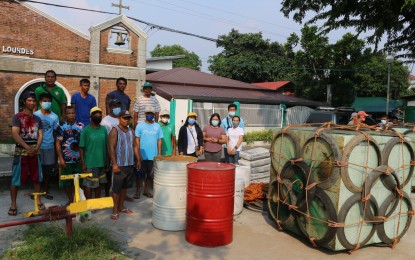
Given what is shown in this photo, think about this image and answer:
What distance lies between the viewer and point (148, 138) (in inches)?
239

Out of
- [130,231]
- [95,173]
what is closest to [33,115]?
[95,173]

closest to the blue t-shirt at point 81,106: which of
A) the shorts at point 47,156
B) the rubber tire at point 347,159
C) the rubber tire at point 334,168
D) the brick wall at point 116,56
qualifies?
the shorts at point 47,156

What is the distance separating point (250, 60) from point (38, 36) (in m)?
24.0

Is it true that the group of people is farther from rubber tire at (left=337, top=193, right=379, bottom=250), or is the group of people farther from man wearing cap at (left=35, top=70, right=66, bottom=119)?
rubber tire at (left=337, top=193, right=379, bottom=250)

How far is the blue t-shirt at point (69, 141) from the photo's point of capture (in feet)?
17.8

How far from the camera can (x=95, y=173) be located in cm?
530

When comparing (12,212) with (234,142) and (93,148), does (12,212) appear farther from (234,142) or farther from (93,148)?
(234,142)

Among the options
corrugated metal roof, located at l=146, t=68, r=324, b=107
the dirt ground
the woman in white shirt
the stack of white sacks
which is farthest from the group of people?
corrugated metal roof, located at l=146, t=68, r=324, b=107

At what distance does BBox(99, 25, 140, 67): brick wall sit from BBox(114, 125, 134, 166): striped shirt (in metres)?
9.95

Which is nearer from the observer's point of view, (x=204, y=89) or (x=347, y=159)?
(x=347, y=159)

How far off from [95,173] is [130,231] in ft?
3.80

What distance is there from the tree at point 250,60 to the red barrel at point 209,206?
30.2 metres

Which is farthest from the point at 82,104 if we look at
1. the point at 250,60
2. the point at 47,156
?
the point at 250,60

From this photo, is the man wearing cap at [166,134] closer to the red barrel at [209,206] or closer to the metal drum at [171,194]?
the metal drum at [171,194]
